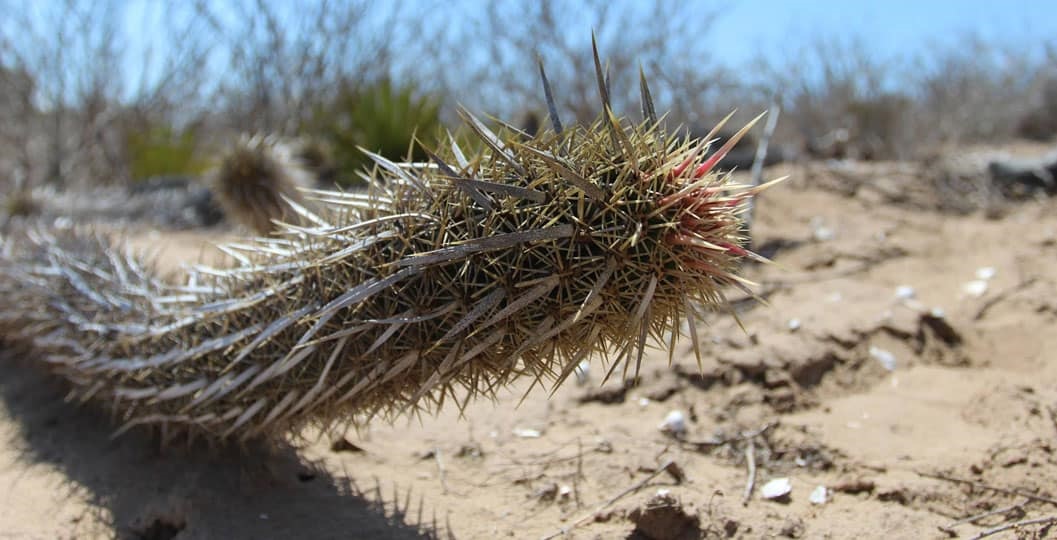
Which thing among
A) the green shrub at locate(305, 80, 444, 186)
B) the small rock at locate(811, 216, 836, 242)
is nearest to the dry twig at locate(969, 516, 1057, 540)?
the small rock at locate(811, 216, 836, 242)

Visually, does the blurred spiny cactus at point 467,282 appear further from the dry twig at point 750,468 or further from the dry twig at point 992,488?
the dry twig at point 992,488

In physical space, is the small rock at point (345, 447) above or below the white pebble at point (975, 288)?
above

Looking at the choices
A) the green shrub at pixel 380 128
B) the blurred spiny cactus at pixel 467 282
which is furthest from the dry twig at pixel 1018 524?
the green shrub at pixel 380 128

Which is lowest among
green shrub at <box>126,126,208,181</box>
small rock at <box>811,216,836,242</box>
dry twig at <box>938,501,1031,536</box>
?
dry twig at <box>938,501,1031,536</box>

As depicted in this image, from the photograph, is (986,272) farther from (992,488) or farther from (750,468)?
(750,468)

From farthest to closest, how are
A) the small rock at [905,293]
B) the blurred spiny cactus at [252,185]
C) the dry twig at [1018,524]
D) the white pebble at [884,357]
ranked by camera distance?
the blurred spiny cactus at [252,185], the small rock at [905,293], the white pebble at [884,357], the dry twig at [1018,524]

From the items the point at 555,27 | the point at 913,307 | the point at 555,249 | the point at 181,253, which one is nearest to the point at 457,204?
the point at 555,249

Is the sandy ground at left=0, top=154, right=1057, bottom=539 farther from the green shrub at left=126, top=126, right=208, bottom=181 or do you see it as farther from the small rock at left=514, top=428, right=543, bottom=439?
the green shrub at left=126, top=126, right=208, bottom=181

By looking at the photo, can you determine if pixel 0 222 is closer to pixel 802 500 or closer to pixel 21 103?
pixel 802 500
